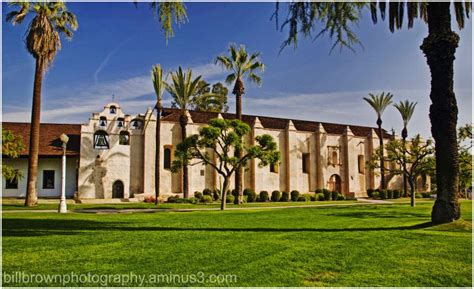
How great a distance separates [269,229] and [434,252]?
16.7ft

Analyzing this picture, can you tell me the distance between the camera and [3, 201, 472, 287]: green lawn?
6.19 meters

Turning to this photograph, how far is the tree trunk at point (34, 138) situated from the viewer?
23.9m

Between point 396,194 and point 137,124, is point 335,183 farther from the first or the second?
point 137,124

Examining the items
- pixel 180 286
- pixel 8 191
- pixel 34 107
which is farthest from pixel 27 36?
pixel 180 286

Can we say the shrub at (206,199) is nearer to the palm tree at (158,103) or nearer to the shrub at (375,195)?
the palm tree at (158,103)

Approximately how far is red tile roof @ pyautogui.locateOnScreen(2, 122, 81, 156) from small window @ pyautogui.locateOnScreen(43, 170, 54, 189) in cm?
185

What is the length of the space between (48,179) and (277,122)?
25472 mm

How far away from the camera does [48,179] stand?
3284cm

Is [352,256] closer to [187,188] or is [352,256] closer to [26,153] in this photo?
[187,188]

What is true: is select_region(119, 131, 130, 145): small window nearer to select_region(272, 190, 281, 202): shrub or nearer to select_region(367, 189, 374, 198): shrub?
select_region(272, 190, 281, 202): shrub

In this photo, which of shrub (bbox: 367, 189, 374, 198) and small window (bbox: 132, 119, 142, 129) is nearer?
small window (bbox: 132, 119, 142, 129)

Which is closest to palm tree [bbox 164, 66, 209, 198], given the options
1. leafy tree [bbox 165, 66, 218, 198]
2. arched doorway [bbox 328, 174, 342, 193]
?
leafy tree [bbox 165, 66, 218, 198]

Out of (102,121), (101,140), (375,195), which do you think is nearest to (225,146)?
(101,140)

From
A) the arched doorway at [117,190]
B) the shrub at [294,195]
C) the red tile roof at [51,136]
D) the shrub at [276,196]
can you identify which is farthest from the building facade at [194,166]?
the shrub at [294,195]
